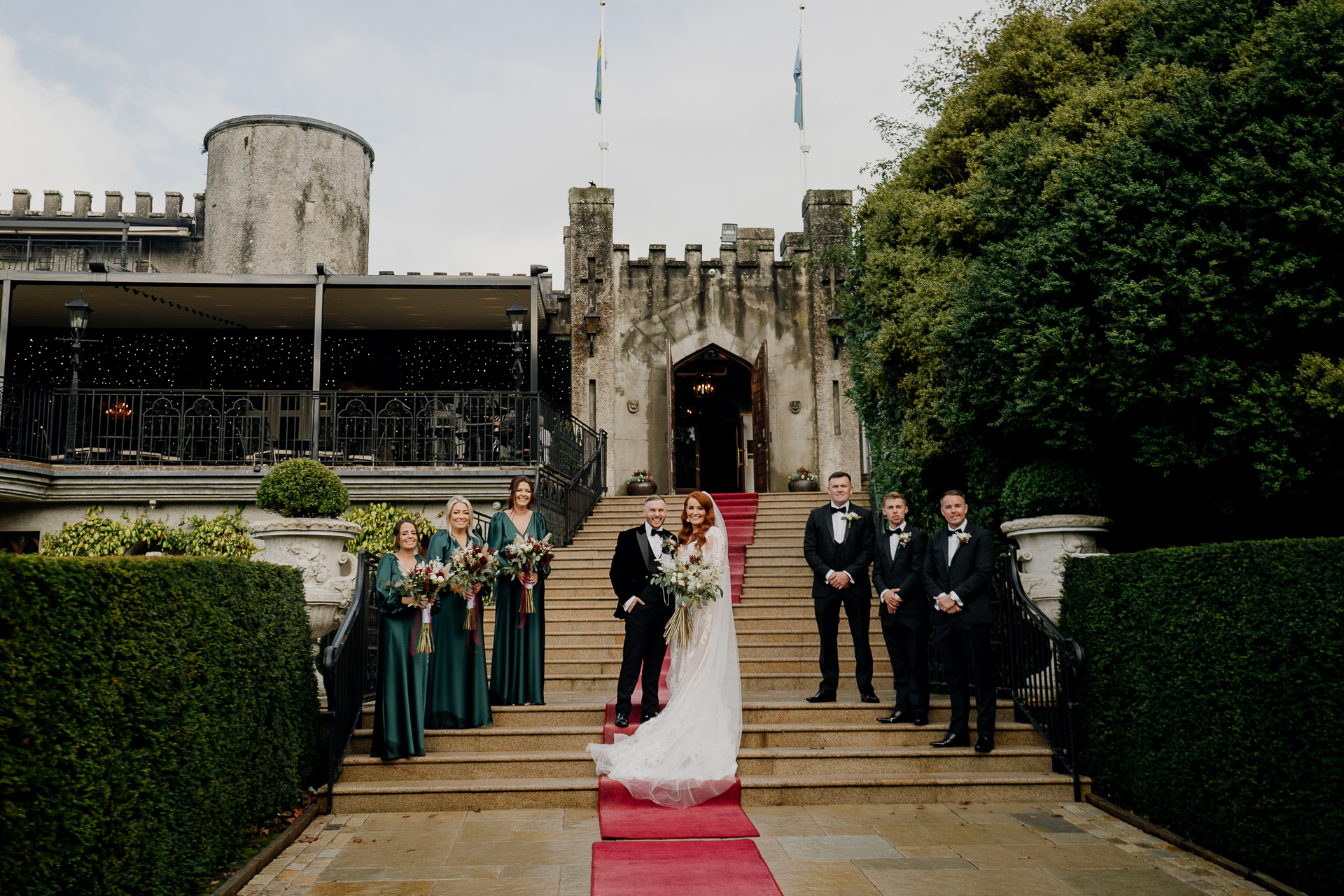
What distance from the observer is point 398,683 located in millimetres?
6434

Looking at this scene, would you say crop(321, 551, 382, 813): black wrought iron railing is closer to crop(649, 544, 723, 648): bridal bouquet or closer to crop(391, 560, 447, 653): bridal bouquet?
crop(391, 560, 447, 653): bridal bouquet

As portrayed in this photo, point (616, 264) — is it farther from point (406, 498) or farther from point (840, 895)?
point (840, 895)

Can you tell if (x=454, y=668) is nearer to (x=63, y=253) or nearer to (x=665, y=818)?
(x=665, y=818)

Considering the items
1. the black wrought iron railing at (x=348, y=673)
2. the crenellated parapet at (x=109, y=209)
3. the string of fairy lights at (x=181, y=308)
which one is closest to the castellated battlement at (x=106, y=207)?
the crenellated parapet at (x=109, y=209)

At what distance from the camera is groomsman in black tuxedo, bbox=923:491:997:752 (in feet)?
21.7

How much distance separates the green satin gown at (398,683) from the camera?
641cm

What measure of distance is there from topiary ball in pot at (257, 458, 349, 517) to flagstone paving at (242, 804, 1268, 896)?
10.8 ft

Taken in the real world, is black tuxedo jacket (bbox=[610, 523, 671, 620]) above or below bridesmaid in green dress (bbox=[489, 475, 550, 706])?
above

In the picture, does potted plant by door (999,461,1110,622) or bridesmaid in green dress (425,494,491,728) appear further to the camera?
potted plant by door (999,461,1110,622)

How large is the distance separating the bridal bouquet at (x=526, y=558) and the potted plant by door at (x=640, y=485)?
29.0 ft

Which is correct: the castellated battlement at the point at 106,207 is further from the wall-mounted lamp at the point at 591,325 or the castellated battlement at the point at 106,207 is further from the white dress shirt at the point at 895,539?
the white dress shirt at the point at 895,539

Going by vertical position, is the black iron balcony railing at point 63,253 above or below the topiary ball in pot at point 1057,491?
above

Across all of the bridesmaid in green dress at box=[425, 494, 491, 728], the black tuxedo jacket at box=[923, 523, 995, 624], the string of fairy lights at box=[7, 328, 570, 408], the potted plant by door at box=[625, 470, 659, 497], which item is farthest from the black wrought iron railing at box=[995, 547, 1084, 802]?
the string of fairy lights at box=[7, 328, 570, 408]

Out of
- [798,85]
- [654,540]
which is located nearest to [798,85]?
[798,85]
